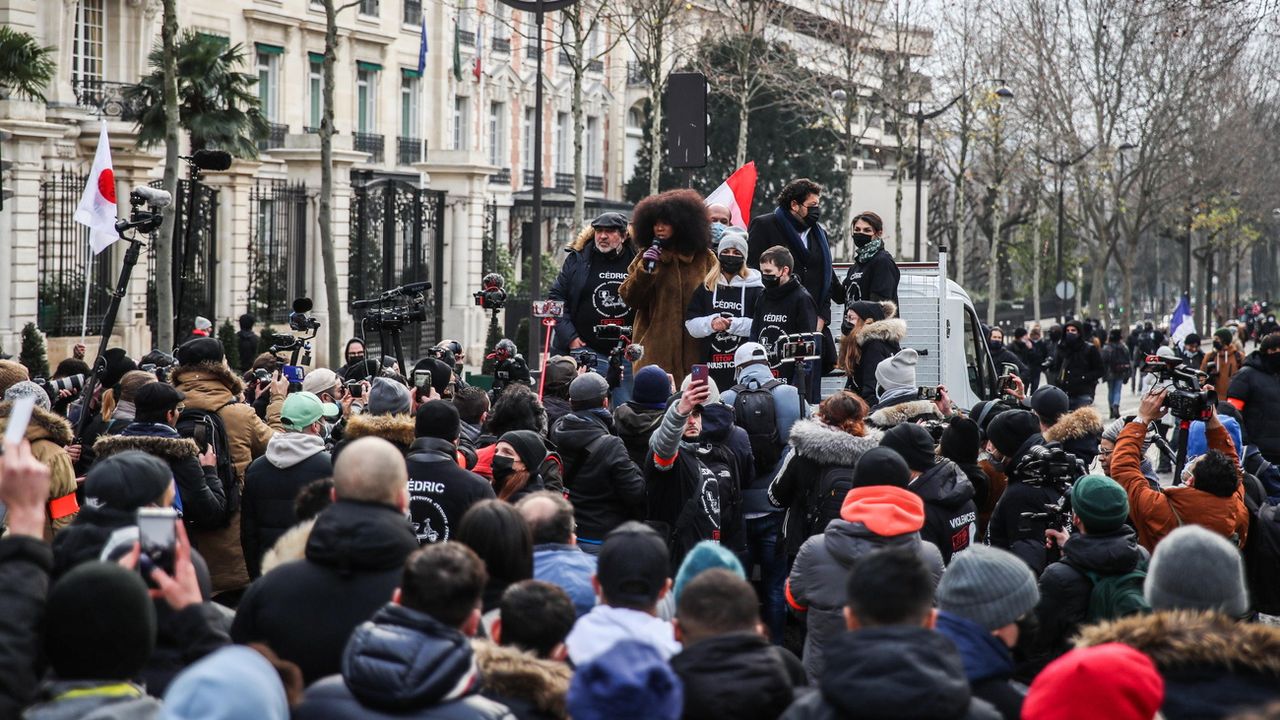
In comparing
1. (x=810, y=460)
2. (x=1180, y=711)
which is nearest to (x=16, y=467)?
(x=1180, y=711)

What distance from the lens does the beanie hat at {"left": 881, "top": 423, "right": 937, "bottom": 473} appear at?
7.20m

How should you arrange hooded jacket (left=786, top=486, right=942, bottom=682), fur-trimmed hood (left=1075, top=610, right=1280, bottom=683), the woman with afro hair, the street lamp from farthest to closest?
the street lamp
the woman with afro hair
hooded jacket (left=786, top=486, right=942, bottom=682)
fur-trimmed hood (left=1075, top=610, right=1280, bottom=683)

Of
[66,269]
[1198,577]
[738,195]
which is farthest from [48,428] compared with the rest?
[66,269]

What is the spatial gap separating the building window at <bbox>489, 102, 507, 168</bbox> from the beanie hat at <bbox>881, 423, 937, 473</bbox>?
43098 mm

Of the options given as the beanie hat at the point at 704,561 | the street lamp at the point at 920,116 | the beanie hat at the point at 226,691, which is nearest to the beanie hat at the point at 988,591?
the beanie hat at the point at 704,561

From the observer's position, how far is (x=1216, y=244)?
66.7 metres

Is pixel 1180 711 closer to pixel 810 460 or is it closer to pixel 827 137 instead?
pixel 810 460

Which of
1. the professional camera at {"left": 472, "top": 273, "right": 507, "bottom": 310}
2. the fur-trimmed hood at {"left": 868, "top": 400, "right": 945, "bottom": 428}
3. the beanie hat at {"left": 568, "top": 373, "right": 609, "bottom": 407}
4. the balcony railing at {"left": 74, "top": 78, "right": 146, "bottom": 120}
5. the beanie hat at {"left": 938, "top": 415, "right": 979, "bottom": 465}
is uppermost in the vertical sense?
the balcony railing at {"left": 74, "top": 78, "right": 146, "bottom": 120}

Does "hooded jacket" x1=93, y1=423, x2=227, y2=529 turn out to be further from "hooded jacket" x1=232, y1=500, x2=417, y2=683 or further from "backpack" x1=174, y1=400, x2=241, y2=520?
"hooded jacket" x1=232, y1=500, x2=417, y2=683

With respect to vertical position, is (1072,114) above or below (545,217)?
above

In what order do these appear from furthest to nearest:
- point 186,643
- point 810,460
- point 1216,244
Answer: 1. point 1216,244
2. point 810,460
3. point 186,643

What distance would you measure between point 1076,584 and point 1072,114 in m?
41.2

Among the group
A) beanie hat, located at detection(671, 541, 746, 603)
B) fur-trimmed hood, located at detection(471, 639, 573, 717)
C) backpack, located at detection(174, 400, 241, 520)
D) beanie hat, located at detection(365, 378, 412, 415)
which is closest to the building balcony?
backpack, located at detection(174, 400, 241, 520)

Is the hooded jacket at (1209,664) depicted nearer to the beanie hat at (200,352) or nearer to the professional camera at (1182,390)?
the professional camera at (1182,390)
